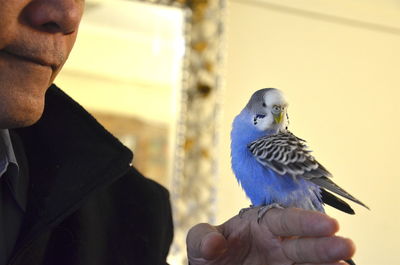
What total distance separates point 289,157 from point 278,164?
15 millimetres

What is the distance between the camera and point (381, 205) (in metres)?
0.47

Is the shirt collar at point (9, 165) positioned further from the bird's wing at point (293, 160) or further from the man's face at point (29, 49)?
the bird's wing at point (293, 160)

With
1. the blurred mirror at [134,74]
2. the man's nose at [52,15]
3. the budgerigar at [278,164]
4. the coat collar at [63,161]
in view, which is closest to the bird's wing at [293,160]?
the budgerigar at [278,164]

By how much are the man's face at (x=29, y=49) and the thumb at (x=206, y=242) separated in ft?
0.58

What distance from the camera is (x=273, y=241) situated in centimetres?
47

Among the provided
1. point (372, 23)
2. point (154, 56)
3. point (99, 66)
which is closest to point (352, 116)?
point (372, 23)

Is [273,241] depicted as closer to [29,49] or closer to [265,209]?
[265,209]

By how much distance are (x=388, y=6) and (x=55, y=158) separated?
0.46m

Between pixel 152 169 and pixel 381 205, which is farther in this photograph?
pixel 152 169

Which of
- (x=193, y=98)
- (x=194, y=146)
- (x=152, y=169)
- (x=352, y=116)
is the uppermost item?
(x=193, y=98)

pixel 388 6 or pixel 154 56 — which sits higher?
pixel 154 56

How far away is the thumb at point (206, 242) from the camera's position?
47cm

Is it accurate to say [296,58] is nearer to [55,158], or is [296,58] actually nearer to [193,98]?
[55,158]

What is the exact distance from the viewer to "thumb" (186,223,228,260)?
18.7 inches
